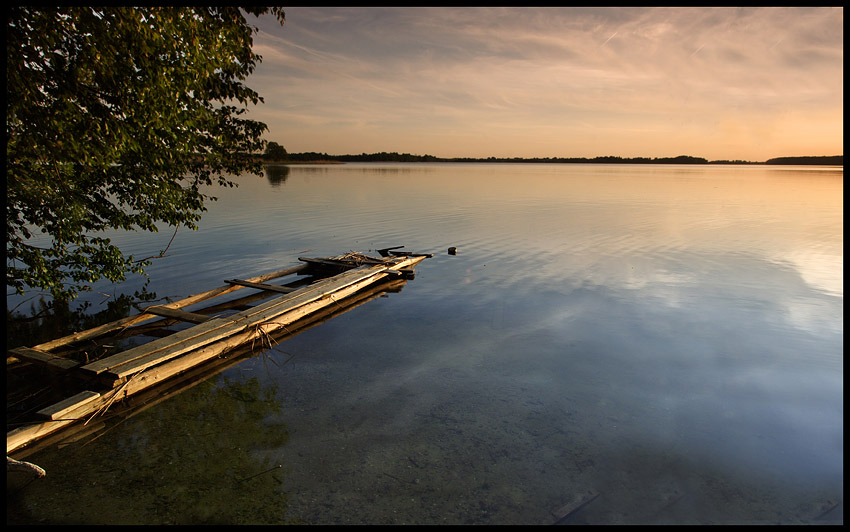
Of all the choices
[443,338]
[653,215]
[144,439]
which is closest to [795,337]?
[443,338]

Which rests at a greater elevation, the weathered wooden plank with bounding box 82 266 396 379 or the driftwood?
the weathered wooden plank with bounding box 82 266 396 379

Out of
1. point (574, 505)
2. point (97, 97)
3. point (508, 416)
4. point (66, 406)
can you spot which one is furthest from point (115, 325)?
point (574, 505)

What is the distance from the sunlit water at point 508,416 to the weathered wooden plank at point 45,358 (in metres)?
1.65

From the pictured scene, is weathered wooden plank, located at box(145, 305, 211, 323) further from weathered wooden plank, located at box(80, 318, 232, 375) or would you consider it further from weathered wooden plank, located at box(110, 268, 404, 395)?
weathered wooden plank, located at box(110, 268, 404, 395)

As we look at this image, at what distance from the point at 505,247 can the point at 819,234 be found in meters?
16.8

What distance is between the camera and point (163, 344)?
8.06 m

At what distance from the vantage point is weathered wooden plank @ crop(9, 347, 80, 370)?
7387 mm

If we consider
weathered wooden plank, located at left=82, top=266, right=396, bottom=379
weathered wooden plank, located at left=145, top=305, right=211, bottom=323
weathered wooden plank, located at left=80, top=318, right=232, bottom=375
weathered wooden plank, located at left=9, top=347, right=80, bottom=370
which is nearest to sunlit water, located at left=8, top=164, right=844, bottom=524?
weathered wooden plank, located at left=82, top=266, right=396, bottom=379

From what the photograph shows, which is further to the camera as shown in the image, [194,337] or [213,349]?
[213,349]

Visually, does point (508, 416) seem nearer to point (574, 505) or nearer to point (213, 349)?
point (574, 505)

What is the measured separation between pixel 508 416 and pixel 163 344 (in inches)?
230

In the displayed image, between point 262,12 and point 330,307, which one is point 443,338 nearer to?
point 330,307

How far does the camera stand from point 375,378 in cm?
838

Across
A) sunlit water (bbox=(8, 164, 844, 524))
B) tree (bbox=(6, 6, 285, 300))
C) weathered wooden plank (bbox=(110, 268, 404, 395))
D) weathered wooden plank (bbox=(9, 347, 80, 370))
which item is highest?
tree (bbox=(6, 6, 285, 300))
